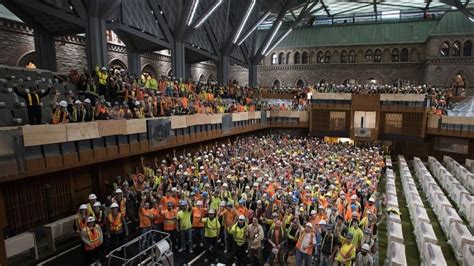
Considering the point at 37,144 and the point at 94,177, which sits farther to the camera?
the point at 94,177

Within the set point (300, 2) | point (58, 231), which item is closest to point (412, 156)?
point (300, 2)

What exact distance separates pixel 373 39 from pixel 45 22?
36785mm

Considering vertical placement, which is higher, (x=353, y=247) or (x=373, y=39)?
(x=373, y=39)

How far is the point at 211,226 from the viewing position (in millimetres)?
9086

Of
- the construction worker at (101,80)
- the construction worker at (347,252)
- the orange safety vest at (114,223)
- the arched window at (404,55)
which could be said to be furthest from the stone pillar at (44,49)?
the arched window at (404,55)

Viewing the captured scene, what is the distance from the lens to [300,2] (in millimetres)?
35781

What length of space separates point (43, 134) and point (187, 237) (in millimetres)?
6086

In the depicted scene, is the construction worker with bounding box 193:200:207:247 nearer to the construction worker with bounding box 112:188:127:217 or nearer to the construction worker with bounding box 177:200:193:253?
the construction worker with bounding box 177:200:193:253

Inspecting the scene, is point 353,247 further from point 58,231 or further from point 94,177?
point 94,177

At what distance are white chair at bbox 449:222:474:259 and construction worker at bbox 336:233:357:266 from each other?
4.80 metres

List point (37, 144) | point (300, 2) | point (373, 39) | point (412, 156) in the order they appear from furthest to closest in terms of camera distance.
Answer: point (373, 39), point (300, 2), point (412, 156), point (37, 144)

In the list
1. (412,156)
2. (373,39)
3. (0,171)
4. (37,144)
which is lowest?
(412,156)

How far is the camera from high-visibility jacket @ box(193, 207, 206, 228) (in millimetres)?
9461

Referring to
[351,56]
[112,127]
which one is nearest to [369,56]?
[351,56]
